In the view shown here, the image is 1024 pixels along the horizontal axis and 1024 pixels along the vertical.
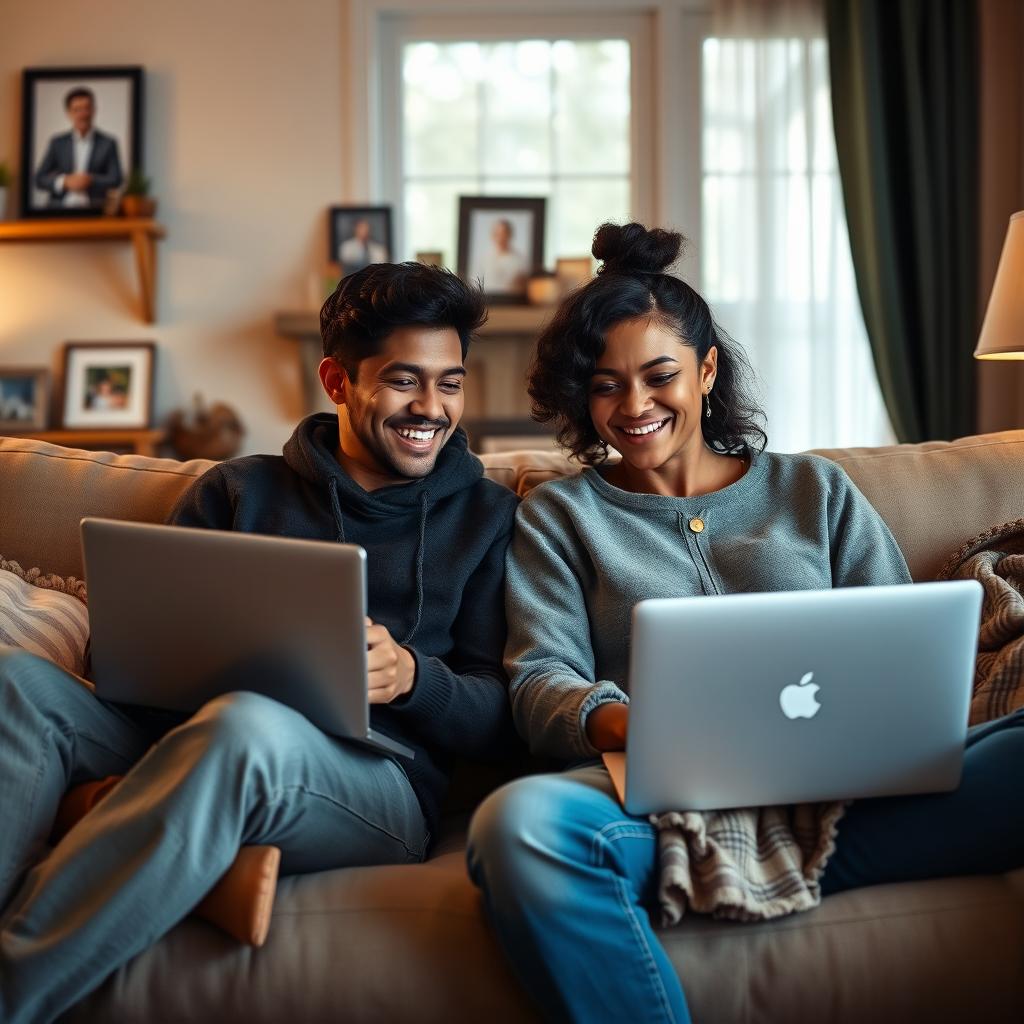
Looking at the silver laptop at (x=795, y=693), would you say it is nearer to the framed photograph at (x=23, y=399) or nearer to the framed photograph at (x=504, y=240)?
the framed photograph at (x=504, y=240)

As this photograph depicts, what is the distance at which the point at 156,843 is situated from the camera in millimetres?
1226

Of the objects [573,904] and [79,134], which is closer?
[573,904]

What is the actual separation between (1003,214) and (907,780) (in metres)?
3.13

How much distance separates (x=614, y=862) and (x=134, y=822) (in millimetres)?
489

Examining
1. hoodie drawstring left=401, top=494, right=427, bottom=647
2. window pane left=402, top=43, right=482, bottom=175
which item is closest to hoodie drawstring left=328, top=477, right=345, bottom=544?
hoodie drawstring left=401, top=494, right=427, bottom=647

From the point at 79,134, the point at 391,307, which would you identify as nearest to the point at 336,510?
the point at 391,307

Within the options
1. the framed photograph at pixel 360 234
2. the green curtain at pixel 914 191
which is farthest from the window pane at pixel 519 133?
the green curtain at pixel 914 191

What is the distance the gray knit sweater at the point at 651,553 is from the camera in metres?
1.60

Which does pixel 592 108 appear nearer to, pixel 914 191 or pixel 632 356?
pixel 914 191

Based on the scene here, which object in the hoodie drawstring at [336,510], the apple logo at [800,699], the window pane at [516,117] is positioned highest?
the window pane at [516,117]

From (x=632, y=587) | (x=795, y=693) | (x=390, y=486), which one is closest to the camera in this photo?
(x=795, y=693)

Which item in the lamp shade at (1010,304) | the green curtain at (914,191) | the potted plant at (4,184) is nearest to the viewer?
the lamp shade at (1010,304)

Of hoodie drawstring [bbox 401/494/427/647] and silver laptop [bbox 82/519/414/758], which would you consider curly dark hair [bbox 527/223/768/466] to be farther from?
silver laptop [bbox 82/519/414/758]

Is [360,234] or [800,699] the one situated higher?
[360,234]
